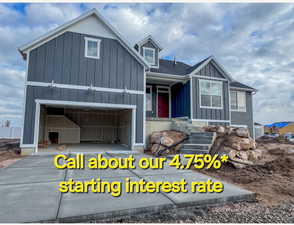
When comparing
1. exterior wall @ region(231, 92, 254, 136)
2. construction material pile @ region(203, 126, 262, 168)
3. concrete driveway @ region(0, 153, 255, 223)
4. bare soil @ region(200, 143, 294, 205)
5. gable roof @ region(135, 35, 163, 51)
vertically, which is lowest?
bare soil @ region(200, 143, 294, 205)

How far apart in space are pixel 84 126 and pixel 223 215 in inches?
472

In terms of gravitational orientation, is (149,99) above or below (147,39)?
below

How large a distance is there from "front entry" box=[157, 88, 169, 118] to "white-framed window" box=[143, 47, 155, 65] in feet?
6.76

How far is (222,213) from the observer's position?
8.34 feet

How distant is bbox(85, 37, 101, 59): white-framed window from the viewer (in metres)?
8.34

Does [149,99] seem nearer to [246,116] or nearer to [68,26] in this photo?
[68,26]

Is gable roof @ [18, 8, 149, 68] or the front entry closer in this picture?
gable roof @ [18, 8, 149, 68]

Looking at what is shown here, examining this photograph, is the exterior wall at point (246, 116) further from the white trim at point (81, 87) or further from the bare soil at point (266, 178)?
the white trim at point (81, 87)

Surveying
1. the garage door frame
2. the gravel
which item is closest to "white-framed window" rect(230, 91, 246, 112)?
the garage door frame

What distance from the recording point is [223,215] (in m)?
2.48

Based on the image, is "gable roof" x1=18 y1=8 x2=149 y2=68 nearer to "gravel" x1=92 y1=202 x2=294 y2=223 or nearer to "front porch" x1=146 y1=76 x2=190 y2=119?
"front porch" x1=146 y1=76 x2=190 y2=119

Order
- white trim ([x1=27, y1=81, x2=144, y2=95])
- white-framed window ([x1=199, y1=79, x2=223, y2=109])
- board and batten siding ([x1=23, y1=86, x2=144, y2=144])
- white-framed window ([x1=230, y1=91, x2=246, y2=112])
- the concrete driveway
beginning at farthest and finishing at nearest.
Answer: white-framed window ([x1=230, y1=91, x2=246, y2=112])
white-framed window ([x1=199, y1=79, x2=223, y2=109])
white trim ([x1=27, y1=81, x2=144, y2=95])
board and batten siding ([x1=23, y1=86, x2=144, y2=144])
the concrete driveway

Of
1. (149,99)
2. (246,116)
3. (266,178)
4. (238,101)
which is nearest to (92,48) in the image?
(149,99)

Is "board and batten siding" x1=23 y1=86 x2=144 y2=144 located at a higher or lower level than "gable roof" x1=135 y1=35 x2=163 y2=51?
lower
